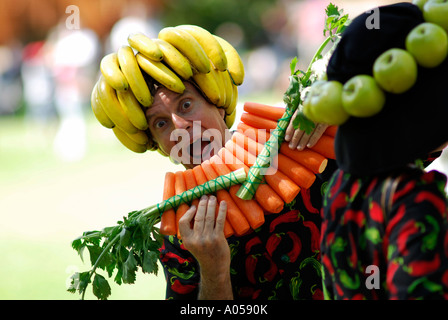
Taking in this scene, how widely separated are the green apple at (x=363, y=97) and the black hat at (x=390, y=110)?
0.12ft

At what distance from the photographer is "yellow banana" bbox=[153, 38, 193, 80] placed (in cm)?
318

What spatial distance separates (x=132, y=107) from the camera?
127 inches

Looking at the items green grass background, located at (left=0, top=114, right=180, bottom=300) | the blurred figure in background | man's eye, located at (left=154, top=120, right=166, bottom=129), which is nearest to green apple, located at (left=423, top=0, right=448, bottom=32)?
man's eye, located at (left=154, top=120, right=166, bottom=129)

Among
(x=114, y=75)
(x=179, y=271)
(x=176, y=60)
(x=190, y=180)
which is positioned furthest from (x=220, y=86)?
(x=179, y=271)

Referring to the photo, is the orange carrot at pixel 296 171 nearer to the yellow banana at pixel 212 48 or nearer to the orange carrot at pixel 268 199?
the orange carrot at pixel 268 199

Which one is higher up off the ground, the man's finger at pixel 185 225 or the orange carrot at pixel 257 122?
the orange carrot at pixel 257 122

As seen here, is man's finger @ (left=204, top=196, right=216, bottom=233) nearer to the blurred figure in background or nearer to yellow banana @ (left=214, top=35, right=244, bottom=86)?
yellow banana @ (left=214, top=35, right=244, bottom=86)

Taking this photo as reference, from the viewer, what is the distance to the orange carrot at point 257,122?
2.92 m

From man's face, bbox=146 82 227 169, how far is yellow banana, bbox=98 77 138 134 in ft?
0.46

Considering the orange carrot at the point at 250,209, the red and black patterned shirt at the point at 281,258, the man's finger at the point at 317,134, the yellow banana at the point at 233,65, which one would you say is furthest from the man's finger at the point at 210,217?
the yellow banana at the point at 233,65

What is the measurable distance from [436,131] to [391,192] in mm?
201

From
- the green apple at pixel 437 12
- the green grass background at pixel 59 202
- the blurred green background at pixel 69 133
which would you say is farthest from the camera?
the blurred green background at pixel 69 133

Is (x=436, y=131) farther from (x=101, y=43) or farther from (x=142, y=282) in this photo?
A: (x=101, y=43)

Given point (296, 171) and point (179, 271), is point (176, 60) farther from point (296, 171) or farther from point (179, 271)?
point (179, 271)
